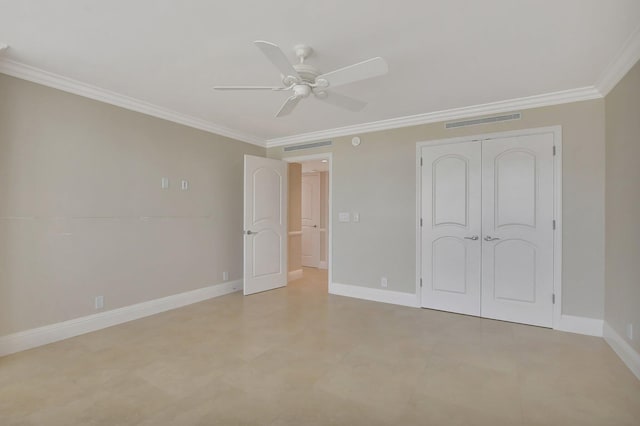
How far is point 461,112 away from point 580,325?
104 inches

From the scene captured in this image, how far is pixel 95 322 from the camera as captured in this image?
3.26m

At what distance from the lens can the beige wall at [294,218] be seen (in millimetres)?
5906

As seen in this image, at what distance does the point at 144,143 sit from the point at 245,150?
65.4 inches

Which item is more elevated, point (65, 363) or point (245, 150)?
point (245, 150)

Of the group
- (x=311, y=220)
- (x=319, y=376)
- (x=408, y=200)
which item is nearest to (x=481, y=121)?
(x=408, y=200)

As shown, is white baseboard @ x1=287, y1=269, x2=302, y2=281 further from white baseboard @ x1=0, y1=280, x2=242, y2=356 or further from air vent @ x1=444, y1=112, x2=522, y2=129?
air vent @ x1=444, y1=112, x2=522, y2=129

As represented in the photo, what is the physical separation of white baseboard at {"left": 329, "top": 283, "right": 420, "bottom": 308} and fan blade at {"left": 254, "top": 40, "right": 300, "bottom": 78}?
3.15 metres

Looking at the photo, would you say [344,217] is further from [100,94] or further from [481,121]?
[100,94]

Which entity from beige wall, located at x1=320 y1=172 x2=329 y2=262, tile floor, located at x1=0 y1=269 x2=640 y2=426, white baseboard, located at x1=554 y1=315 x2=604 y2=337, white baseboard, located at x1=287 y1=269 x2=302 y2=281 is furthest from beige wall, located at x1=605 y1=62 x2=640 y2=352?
beige wall, located at x1=320 y1=172 x2=329 y2=262

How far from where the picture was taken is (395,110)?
3861mm

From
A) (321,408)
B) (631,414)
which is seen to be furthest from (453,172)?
(321,408)

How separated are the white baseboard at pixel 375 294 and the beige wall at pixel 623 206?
1.96m

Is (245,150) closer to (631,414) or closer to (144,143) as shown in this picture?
(144,143)

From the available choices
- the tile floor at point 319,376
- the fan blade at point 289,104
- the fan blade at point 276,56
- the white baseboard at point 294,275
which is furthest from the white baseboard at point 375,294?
the fan blade at point 276,56
